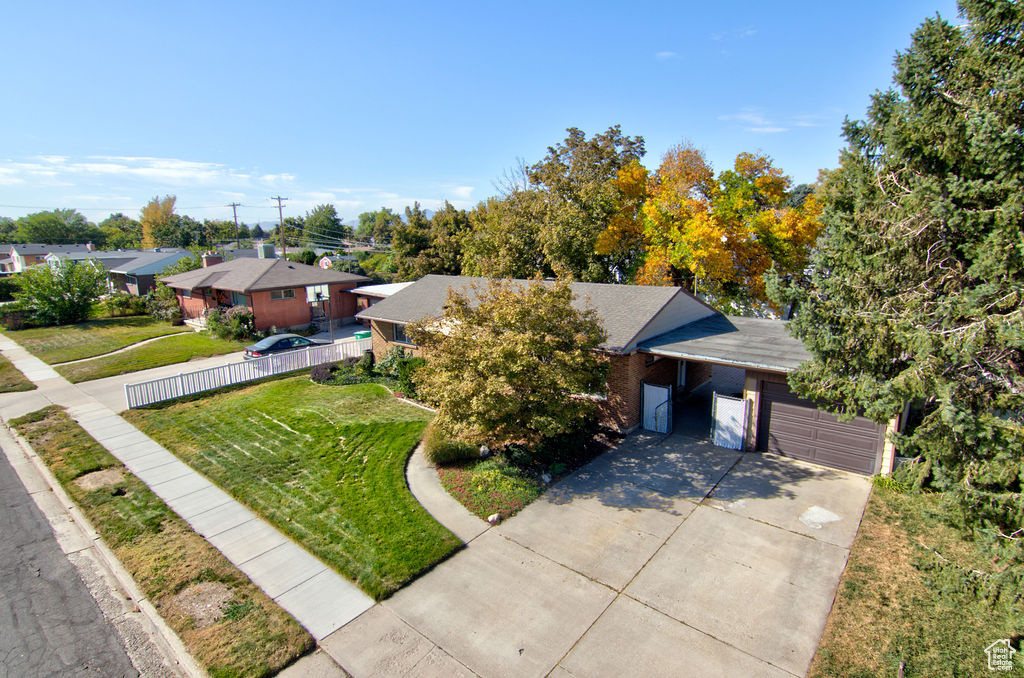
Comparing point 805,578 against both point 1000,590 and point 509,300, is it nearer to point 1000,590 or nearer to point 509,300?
point 1000,590

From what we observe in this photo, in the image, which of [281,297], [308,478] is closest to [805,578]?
[308,478]

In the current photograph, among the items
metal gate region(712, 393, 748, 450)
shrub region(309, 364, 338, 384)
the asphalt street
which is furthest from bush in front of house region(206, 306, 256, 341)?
metal gate region(712, 393, 748, 450)

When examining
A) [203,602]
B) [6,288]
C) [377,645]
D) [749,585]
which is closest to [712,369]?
[749,585]

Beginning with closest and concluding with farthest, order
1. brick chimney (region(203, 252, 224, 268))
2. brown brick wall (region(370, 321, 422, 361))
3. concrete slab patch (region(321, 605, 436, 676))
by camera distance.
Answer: concrete slab patch (region(321, 605, 436, 676)) → brown brick wall (region(370, 321, 422, 361)) → brick chimney (region(203, 252, 224, 268))

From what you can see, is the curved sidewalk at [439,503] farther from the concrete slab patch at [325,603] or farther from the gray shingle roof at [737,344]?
the gray shingle roof at [737,344]

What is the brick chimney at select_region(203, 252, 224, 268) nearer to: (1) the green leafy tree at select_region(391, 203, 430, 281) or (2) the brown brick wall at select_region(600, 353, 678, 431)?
(1) the green leafy tree at select_region(391, 203, 430, 281)

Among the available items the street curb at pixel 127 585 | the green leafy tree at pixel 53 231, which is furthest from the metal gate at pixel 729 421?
the green leafy tree at pixel 53 231
